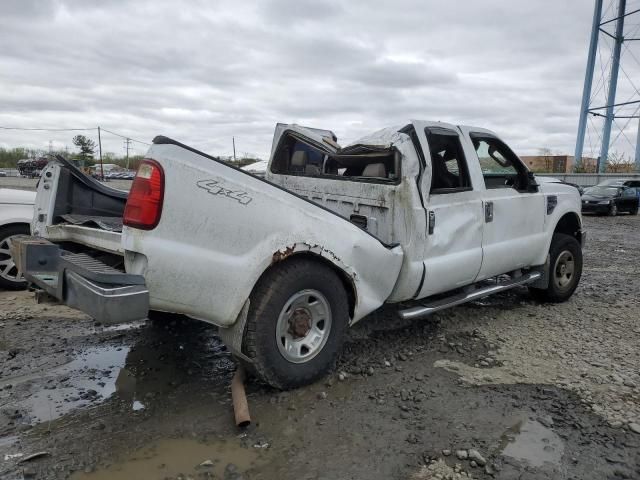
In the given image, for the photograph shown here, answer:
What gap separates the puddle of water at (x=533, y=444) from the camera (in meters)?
2.69

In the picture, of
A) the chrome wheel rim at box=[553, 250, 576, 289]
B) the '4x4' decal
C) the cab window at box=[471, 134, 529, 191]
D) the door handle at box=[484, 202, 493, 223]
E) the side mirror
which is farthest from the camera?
the chrome wheel rim at box=[553, 250, 576, 289]

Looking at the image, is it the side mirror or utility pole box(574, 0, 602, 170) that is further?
utility pole box(574, 0, 602, 170)

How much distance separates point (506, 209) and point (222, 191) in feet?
9.97

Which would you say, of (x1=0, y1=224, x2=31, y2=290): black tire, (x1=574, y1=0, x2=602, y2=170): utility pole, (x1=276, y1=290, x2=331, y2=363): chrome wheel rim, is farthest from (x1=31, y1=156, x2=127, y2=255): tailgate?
(x1=574, y1=0, x2=602, y2=170): utility pole

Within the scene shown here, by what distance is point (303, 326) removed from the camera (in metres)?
3.35

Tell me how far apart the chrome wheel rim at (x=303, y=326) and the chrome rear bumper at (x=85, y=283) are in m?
0.91

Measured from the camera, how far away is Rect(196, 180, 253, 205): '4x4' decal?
2867 mm

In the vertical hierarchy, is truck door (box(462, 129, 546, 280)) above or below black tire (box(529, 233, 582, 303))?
above

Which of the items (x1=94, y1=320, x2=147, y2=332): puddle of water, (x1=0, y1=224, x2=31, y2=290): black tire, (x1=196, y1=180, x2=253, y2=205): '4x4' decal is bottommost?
(x1=94, y1=320, x2=147, y2=332): puddle of water

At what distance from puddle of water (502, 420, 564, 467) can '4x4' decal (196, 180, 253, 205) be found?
206 centimetres

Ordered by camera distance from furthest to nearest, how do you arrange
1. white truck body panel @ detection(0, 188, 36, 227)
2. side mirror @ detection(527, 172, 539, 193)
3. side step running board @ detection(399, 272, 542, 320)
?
white truck body panel @ detection(0, 188, 36, 227), side mirror @ detection(527, 172, 539, 193), side step running board @ detection(399, 272, 542, 320)

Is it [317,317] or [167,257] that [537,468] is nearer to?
[317,317]

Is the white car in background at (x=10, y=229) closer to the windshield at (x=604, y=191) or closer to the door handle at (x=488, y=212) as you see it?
the door handle at (x=488, y=212)

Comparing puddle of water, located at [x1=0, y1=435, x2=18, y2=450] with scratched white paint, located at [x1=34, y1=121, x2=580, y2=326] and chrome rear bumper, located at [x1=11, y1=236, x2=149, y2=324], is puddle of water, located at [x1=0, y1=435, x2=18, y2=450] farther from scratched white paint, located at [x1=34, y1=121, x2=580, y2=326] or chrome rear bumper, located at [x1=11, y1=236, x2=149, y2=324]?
scratched white paint, located at [x1=34, y1=121, x2=580, y2=326]
